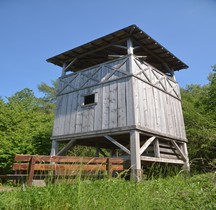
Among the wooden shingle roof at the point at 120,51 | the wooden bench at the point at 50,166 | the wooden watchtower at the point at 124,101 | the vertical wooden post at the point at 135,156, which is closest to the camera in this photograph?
the wooden bench at the point at 50,166

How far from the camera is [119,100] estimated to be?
345 inches

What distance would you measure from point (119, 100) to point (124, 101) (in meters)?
0.26

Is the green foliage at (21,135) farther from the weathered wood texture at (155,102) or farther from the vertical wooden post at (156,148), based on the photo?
the weathered wood texture at (155,102)

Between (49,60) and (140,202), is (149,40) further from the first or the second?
(140,202)

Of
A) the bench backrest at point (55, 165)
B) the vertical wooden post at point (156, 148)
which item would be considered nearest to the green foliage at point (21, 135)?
the vertical wooden post at point (156, 148)

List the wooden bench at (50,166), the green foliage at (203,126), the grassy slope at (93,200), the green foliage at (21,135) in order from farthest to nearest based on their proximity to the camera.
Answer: the green foliage at (203,126)
the green foliage at (21,135)
the wooden bench at (50,166)
the grassy slope at (93,200)

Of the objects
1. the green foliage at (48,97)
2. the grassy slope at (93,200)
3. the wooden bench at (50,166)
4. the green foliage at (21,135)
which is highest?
the green foliage at (48,97)

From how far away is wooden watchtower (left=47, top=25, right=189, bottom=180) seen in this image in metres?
8.44

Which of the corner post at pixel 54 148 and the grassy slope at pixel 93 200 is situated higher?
the corner post at pixel 54 148

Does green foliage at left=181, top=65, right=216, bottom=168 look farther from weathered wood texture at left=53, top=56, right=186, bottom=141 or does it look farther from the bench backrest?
the bench backrest

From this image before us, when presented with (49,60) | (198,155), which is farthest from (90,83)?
(198,155)

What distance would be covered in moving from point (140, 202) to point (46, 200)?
1459mm

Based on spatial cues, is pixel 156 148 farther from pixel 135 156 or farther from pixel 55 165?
pixel 55 165

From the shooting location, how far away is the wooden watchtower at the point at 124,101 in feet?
27.7
